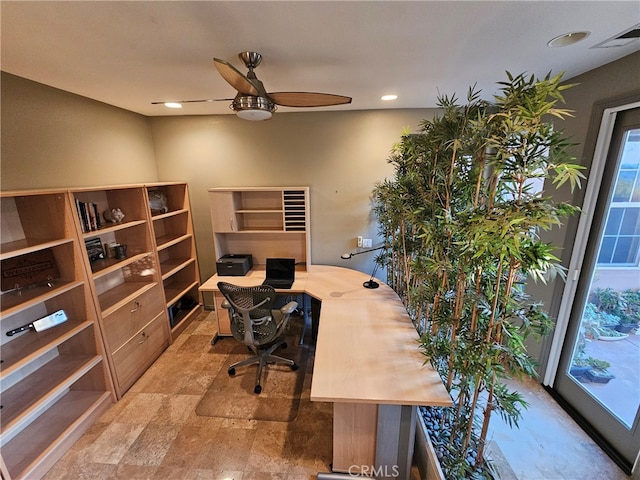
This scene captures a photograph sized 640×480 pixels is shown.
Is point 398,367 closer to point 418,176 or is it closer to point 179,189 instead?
point 418,176

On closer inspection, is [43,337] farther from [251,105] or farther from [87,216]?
[251,105]

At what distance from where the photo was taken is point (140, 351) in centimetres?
257

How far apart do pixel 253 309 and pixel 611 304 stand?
271 centimetres

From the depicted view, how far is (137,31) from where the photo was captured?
4.35ft

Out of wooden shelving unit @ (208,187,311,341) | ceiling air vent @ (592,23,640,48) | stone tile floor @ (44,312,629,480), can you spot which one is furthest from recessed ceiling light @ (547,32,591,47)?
stone tile floor @ (44,312,629,480)

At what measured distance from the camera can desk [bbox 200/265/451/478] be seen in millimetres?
1398

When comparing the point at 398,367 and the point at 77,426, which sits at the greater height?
the point at 398,367

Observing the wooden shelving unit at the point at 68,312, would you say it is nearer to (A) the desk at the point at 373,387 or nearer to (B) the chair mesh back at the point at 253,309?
(B) the chair mesh back at the point at 253,309

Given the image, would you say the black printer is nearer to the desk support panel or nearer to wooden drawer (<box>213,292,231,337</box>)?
wooden drawer (<box>213,292,231,337</box>)

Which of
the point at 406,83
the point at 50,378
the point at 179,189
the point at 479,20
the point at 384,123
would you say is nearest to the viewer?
the point at 479,20

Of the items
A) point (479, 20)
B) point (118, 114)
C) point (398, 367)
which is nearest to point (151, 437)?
point (398, 367)

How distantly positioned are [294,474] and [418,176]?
2.12 m

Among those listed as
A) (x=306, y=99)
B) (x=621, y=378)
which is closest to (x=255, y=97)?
(x=306, y=99)

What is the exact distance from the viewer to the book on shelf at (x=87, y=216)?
2028mm
